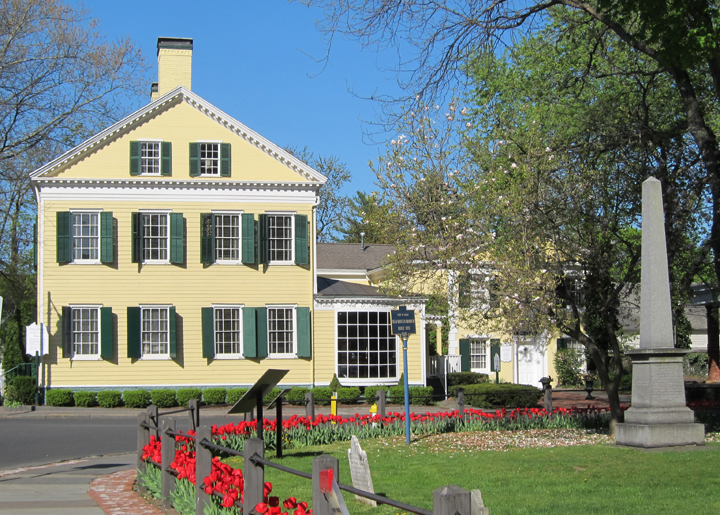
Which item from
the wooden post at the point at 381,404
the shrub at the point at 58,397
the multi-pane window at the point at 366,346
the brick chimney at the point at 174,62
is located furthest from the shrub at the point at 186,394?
the brick chimney at the point at 174,62

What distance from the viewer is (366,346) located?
29406 millimetres

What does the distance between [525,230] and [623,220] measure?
2.76 meters

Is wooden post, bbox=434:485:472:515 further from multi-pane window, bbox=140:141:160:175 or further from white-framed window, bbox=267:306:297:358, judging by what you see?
multi-pane window, bbox=140:141:160:175

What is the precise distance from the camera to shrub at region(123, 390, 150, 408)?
26797 mm

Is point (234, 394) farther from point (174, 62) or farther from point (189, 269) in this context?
point (174, 62)

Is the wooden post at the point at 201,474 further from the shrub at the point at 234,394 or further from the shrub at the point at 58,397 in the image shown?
the shrub at the point at 58,397

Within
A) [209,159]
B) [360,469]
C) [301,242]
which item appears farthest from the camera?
[301,242]

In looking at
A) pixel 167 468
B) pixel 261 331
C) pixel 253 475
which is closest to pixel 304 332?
pixel 261 331

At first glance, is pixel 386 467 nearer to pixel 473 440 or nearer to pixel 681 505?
pixel 473 440

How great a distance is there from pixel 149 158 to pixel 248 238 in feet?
15.2

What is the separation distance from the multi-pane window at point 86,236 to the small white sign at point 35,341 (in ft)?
9.76

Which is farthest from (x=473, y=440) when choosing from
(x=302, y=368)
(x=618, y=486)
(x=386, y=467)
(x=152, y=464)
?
(x=302, y=368)

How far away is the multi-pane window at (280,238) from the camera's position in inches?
1142

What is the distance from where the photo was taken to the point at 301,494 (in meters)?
9.65
